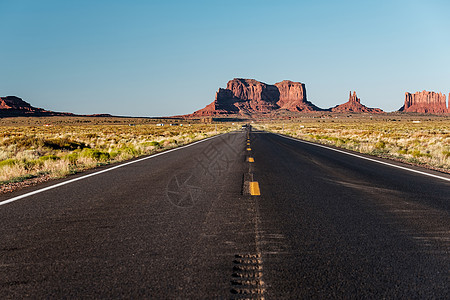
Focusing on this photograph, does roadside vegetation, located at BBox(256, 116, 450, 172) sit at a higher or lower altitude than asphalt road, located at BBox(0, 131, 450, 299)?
lower

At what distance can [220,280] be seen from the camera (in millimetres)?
2906

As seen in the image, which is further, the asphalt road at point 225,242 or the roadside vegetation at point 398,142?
the roadside vegetation at point 398,142

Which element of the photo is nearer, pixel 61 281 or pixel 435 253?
pixel 61 281

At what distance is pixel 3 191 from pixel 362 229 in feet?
22.3

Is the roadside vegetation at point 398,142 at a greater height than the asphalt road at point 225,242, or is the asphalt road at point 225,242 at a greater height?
the asphalt road at point 225,242

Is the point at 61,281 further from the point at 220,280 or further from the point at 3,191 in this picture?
the point at 3,191

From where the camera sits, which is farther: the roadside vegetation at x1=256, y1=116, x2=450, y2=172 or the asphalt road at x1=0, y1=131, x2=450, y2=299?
the roadside vegetation at x1=256, y1=116, x2=450, y2=172

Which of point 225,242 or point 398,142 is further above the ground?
point 225,242

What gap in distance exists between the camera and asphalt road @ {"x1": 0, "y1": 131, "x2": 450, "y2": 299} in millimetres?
2797

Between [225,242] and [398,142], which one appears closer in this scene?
[225,242]

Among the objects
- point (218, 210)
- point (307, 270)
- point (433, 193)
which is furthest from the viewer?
point (433, 193)

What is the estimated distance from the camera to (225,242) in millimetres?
3861

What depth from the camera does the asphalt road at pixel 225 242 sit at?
280cm

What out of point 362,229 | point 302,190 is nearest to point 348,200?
point 302,190
